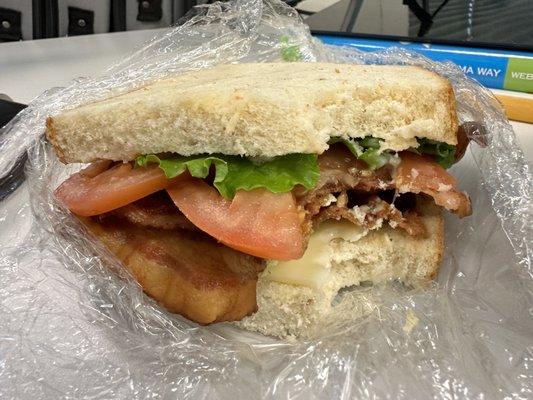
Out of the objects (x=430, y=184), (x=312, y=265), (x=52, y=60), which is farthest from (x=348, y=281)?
(x=52, y=60)

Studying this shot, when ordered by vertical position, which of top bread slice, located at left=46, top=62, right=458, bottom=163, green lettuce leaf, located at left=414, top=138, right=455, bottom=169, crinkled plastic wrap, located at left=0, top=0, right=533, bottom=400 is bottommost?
crinkled plastic wrap, located at left=0, top=0, right=533, bottom=400

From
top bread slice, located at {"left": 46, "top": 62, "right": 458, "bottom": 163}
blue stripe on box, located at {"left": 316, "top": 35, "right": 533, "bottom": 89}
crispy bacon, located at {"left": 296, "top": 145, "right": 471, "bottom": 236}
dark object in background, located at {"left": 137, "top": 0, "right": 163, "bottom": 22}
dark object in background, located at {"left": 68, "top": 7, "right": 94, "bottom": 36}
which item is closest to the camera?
top bread slice, located at {"left": 46, "top": 62, "right": 458, "bottom": 163}

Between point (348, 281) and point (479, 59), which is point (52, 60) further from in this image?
point (348, 281)

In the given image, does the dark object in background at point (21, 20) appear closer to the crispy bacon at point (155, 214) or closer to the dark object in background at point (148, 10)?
the dark object in background at point (148, 10)

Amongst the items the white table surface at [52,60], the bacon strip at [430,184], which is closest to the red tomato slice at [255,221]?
the bacon strip at [430,184]

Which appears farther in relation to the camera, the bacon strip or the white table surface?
the white table surface

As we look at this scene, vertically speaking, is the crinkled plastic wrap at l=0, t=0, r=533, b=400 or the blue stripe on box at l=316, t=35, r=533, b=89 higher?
the blue stripe on box at l=316, t=35, r=533, b=89

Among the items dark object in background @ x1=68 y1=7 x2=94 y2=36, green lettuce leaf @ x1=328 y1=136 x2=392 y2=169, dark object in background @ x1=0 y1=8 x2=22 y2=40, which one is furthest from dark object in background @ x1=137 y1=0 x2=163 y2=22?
green lettuce leaf @ x1=328 y1=136 x2=392 y2=169

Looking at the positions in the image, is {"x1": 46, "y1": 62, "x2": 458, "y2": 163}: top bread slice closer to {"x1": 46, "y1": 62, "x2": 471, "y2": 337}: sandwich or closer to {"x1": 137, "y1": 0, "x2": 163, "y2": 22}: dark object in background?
{"x1": 46, "y1": 62, "x2": 471, "y2": 337}: sandwich
